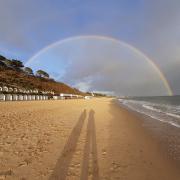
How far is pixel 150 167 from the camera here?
562cm

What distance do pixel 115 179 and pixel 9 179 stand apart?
246 cm

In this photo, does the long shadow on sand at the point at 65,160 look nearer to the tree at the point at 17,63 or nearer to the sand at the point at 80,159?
the sand at the point at 80,159

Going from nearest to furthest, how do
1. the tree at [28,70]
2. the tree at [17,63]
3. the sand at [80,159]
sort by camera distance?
the sand at [80,159] → the tree at [17,63] → the tree at [28,70]

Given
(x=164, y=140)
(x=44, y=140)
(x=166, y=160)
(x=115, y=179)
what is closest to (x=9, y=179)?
(x=115, y=179)

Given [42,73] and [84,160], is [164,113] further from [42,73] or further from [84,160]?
[42,73]

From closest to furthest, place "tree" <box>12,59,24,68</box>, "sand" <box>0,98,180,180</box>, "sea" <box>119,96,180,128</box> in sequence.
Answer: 1. "sand" <box>0,98,180,180</box>
2. "sea" <box>119,96,180,128</box>
3. "tree" <box>12,59,24,68</box>

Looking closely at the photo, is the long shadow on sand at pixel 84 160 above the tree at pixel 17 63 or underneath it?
underneath

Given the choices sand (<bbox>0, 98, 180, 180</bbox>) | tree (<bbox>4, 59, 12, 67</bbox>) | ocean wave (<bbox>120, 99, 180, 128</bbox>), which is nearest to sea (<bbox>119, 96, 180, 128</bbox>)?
ocean wave (<bbox>120, 99, 180, 128</bbox>)

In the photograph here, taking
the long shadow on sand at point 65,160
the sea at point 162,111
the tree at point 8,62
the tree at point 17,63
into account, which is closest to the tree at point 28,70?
the tree at point 17,63

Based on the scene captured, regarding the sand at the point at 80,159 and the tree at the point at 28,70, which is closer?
the sand at the point at 80,159

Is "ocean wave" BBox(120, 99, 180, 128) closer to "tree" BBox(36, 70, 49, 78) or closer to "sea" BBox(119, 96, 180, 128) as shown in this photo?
"sea" BBox(119, 96, 180, 128)

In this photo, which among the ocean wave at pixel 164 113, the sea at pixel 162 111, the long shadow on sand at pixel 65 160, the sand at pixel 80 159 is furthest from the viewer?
the sea at pixel 162 111

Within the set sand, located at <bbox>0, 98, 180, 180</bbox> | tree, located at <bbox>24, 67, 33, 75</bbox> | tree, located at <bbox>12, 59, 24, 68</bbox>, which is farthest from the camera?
tree, located at <bbox>24, 67, 33, 75</bbox>

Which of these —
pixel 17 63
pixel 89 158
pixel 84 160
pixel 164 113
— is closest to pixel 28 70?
pixel 17 63
